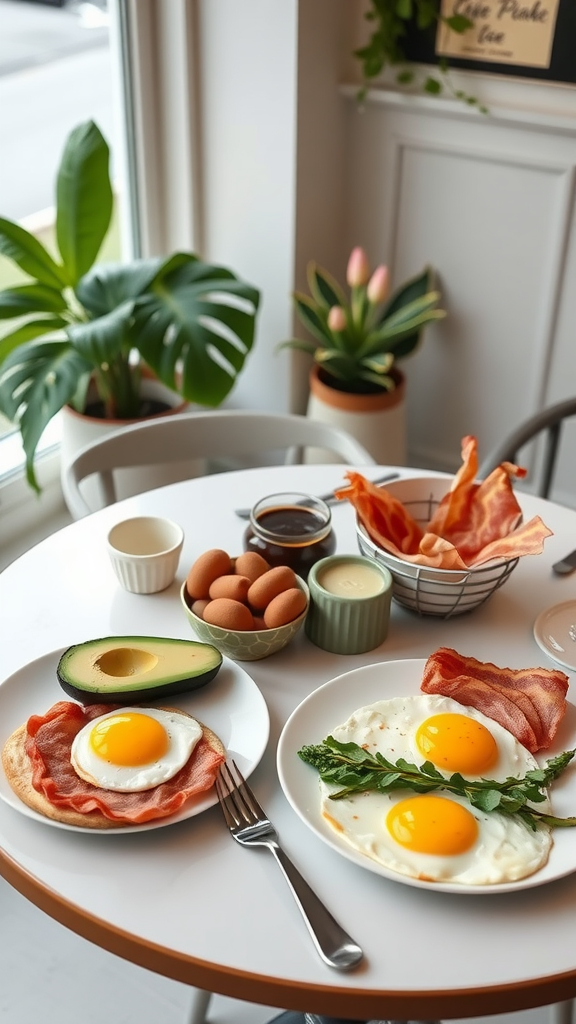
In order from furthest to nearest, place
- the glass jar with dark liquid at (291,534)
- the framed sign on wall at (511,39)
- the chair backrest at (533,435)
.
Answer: the framed sign on wall at (511,39), the chair backrest at (533,435), the glass jar with dark liquid at (291,534)

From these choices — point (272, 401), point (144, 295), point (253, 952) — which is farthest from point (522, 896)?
point (272, 401)

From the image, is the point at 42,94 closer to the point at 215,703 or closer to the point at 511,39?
the point at 511,39

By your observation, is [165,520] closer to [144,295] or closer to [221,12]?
[144,295]

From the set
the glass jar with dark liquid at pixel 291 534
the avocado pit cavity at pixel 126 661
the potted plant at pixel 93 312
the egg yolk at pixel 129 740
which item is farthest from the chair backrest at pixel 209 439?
the egg yolk at pixel 129 740

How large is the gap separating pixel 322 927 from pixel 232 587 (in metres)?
0.40

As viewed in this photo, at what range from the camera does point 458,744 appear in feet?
3.26

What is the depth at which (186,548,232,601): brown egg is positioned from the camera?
1158mm

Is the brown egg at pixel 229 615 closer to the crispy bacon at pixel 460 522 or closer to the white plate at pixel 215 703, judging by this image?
the white plate at pixel 215 703

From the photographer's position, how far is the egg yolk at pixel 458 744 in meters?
0.98

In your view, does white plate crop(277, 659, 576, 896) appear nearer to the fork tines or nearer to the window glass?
the fork tines

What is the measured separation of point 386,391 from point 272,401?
0.35m

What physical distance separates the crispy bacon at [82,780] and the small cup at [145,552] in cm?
24

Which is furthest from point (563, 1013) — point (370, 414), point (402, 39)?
point (402, 39)

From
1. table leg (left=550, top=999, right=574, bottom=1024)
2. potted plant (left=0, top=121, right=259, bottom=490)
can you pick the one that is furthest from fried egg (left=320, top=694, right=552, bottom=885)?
potted plant (left=0, top=121, right=259, bottom=490)
